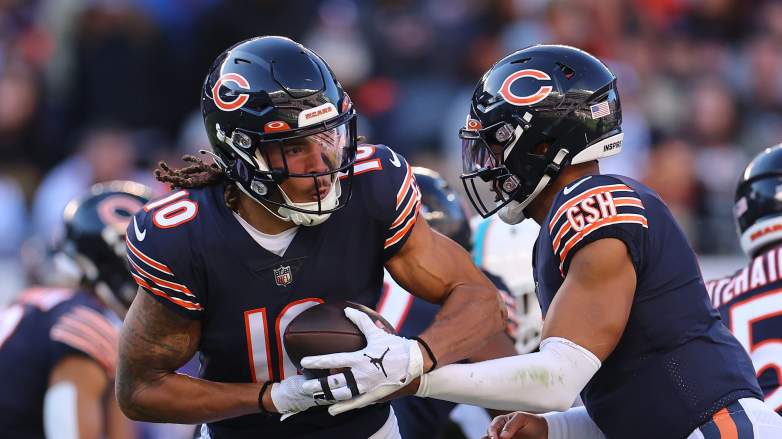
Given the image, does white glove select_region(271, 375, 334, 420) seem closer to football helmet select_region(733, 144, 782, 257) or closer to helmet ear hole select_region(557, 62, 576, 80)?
helmet ear hole select_region(557, 62, 576, 80)

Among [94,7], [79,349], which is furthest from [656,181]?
[79,349]

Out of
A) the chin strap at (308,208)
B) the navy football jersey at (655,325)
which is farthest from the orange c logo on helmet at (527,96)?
the chin strap at (308,208)

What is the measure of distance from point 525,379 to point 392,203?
A: 2.43 feet

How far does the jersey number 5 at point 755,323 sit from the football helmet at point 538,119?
0.93 metres

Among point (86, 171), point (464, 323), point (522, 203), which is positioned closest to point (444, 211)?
point (522, 203)

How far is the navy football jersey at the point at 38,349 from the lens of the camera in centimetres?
483

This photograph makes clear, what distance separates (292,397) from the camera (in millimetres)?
3402

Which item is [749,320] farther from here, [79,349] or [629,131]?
[629,131]

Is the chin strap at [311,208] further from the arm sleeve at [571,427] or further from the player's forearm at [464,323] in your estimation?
the arm sleeve at [571,427]

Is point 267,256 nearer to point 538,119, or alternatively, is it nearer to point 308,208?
point 308,208

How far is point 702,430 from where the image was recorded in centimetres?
336

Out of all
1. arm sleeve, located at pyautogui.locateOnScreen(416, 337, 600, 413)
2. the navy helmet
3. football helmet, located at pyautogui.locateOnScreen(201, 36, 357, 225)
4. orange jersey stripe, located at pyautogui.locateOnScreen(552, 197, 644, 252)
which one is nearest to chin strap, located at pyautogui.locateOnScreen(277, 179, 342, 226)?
football helmet, located at pyautogui.locateOnScreen(201, 36, 357, 225)

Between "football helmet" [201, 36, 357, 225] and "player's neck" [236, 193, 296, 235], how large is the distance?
49mm

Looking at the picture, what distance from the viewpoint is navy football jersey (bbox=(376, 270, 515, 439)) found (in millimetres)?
4590
